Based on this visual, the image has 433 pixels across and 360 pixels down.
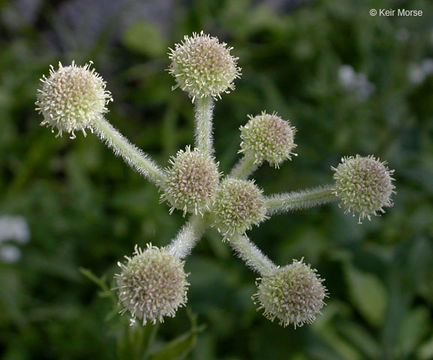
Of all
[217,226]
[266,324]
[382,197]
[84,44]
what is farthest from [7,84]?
[382,197]

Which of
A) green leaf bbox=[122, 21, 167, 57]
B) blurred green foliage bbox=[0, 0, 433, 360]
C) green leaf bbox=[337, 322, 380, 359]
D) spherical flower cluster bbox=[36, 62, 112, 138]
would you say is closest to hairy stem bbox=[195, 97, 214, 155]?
spherical flower cluster bbox=[36, 62, 112, 138]

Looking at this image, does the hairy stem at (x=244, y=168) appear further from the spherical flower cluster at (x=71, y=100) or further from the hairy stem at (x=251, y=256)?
the spherical flower cluster at (x=71, y=100)

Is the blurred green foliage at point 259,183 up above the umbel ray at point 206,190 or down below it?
above

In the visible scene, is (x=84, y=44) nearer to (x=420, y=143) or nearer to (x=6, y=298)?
(x=6, y=298)

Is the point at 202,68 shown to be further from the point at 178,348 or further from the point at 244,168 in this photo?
the point at 178,348

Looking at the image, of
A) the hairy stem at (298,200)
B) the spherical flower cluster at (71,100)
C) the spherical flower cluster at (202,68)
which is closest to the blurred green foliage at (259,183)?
the hairy stem at (298,200)

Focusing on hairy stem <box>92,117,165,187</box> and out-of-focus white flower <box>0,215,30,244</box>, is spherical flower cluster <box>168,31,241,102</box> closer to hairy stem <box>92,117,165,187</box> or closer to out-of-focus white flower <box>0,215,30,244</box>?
hairy stem <box>92,117,165,187</box>

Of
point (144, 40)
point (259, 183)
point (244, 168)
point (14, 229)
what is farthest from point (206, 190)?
point (144, 40)
